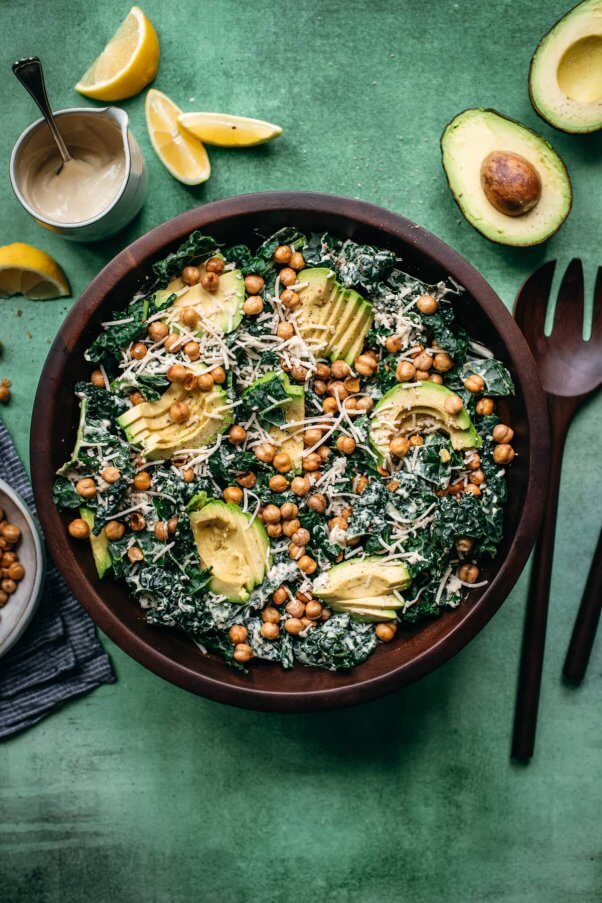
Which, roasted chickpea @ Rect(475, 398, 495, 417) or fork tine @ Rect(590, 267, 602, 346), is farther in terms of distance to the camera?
fork tine @ Rect(590, 267, 602, 346)

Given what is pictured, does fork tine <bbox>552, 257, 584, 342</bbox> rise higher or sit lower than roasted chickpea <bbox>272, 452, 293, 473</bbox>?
higher

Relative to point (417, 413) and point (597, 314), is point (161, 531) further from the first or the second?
point (597, 314)

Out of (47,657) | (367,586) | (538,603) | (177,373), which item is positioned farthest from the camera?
(47,657)

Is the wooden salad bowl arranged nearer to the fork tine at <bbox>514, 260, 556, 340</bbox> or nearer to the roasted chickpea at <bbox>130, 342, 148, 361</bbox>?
the roasted chickpea at <bbox>130, 342, 148, 361</bbox>

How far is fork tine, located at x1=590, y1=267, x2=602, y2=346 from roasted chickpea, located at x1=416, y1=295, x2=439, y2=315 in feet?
3.01

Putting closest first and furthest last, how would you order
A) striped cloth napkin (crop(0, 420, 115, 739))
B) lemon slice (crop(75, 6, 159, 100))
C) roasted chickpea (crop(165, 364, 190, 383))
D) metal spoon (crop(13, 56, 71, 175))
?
roasted chickpea (crop(165, 364, 190, 383)) < metal spoon (crop(13, 56, 71, 175)) < lemon slice (crop(75, 6, 159, 100)) < striped cloth napkin (crop(0, 420, 115, 739))

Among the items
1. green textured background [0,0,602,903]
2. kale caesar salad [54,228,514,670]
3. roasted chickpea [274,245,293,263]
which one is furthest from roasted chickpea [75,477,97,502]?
roasted chickpea [274,245,293,263]

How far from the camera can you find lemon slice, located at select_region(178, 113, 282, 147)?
11.3ft

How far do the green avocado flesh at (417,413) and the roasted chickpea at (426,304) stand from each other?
29 centimetres

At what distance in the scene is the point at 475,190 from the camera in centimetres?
327

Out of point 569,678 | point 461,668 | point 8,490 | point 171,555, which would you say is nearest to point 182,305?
point 171,555

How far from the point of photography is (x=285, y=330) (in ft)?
9.50

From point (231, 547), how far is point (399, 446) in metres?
0.73

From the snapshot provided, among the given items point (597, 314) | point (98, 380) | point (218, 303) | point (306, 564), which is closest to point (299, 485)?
point (306, 564)
